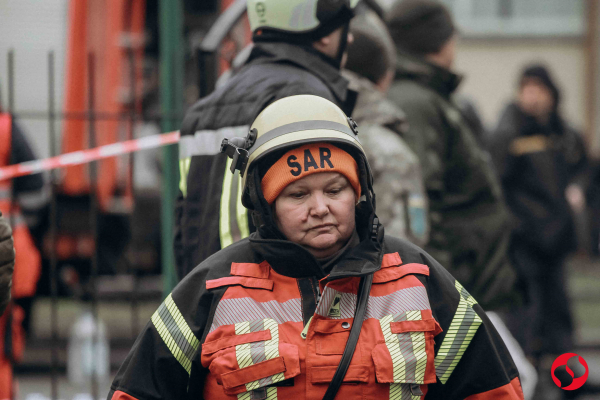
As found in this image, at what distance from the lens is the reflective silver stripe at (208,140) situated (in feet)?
9.75

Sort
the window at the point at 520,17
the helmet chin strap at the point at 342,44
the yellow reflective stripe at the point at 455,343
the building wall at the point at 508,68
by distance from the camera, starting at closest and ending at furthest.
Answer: the yellow reflective stripe at the point at 455,343 < the helmet chin strap at the point at 342,44 < the building wall at the point at 508,68 < the window at the point at 520,17

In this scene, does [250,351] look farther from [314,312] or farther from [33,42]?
[33,42]

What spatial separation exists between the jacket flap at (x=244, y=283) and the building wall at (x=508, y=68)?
1576cm

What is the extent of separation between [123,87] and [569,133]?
13.0 feet

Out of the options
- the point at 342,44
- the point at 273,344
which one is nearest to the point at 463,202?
the point at 342,44

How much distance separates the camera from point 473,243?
173 inches

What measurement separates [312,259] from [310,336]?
20cm

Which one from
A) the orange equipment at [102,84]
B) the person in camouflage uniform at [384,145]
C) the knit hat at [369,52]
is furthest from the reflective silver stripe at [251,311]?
the orange equipment at [102,84]

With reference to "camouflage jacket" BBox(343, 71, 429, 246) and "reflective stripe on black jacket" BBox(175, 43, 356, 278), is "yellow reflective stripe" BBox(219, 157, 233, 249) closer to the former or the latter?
"reflective stripe on black jacket" BBox(175, 43, 356, 278)

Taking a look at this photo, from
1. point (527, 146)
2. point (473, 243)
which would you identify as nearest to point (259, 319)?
point (473, 243)

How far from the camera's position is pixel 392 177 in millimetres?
3449

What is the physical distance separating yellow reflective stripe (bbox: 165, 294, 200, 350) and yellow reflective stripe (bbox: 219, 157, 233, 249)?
24.1 inches

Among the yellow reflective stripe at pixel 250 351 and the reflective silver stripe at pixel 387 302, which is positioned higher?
the reflective silver stripe at pixel 387 302

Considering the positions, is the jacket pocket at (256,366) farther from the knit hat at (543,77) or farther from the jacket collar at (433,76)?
the knit hat at (543,77)
